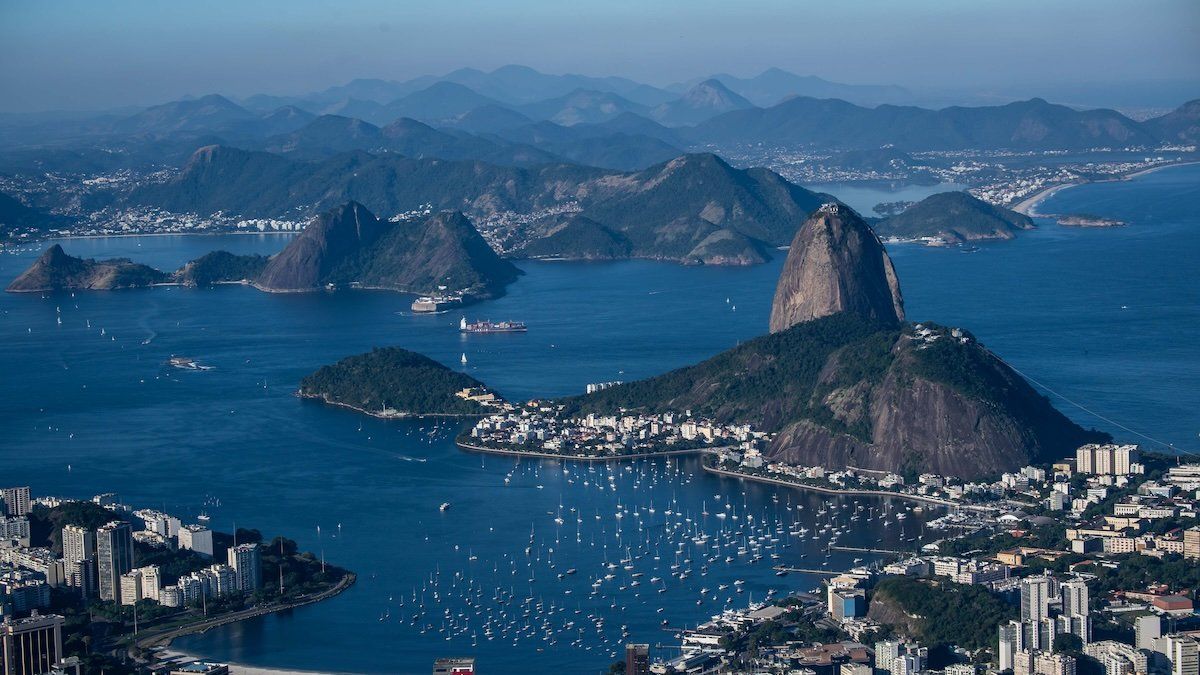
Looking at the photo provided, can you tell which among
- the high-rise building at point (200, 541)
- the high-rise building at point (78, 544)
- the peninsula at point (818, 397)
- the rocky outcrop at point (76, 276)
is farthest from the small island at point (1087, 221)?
the high-rise building at point (78, 544)

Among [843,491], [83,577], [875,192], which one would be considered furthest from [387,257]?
[83,577]

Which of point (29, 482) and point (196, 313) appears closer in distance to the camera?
→ point (29, 482)

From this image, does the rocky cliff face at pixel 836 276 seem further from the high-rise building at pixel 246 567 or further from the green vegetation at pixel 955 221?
the green vegetation at pixel 955 221

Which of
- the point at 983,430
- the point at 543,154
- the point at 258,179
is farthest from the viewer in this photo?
the point at 543,154

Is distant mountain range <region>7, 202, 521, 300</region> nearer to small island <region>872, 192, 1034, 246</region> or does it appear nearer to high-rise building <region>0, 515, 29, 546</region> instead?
small island <region>872, 192, 1034, 246</region>

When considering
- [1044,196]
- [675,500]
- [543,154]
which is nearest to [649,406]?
[675,500]

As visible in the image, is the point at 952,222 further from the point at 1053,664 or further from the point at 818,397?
the point at 1053,664

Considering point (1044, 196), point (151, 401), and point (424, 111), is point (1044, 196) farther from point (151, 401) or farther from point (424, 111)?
point (424, 111)

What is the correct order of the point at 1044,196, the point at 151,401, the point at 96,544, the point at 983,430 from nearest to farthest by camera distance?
the point at 96,544 < the point at 983,430 < the point at 151,401 < the point at 1044,196
